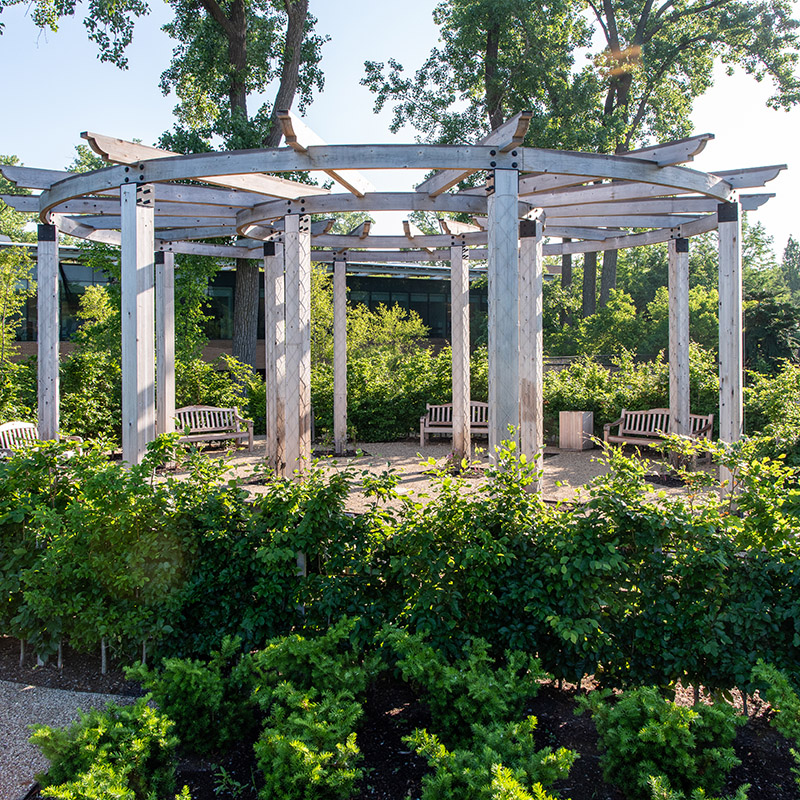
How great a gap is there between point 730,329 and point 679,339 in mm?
2877

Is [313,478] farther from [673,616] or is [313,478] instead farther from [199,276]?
[199,276]

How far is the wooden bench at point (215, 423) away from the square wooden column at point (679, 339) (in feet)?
23.9

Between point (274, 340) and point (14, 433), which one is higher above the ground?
point (274, 340)

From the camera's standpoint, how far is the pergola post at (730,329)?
747cm

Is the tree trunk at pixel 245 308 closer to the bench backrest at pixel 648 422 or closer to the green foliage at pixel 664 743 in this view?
the bench backrest at pixel 648 422

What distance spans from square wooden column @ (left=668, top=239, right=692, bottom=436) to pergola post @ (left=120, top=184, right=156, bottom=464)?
24.0ft

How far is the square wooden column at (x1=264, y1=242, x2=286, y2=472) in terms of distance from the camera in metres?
9.66

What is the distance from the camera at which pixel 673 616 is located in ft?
12.5

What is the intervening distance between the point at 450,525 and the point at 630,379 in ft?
34.9

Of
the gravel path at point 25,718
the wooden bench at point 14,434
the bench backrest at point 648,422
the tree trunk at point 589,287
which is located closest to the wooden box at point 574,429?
the bench backrest at point 648,422

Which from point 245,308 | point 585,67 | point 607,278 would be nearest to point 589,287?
point 607,278

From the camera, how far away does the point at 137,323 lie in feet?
20.7

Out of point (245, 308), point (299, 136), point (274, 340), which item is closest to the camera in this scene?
point (299, 136)

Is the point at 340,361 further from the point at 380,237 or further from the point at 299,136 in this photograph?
the point at 299,136
